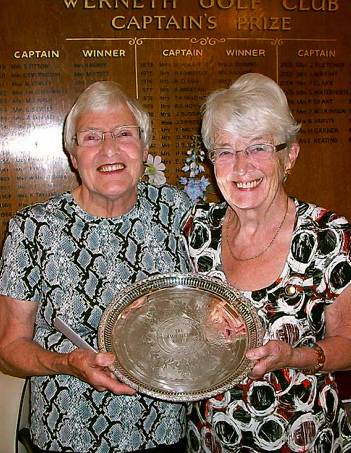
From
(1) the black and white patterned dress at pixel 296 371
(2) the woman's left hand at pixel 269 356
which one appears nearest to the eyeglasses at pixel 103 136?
(1) the black and white patterned dress at pixel 296 371

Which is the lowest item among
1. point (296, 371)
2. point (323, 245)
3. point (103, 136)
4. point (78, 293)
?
point (296, 371)

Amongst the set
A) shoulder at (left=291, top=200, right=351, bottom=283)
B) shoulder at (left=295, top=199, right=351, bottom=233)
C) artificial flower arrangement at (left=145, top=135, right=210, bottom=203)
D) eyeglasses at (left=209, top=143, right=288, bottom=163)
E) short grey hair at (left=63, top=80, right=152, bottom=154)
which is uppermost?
short grey hair at (left=63, top=80, right=152, bottom=154)

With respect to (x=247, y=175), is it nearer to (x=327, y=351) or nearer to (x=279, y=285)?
(x=279, y=285)

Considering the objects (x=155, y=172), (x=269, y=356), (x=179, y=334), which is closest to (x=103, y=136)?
(x=179, y=334)

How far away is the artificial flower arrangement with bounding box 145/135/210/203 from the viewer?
7.55ft

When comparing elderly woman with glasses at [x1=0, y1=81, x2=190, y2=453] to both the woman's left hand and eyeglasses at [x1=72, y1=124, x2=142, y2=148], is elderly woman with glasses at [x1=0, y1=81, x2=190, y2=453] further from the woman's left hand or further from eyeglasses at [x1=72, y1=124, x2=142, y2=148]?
the woman's left hand

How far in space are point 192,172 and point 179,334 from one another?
119 cm

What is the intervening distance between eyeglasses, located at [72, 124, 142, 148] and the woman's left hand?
0.73 meters

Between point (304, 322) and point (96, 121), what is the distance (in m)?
0.80

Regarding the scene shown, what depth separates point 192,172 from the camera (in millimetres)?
2527

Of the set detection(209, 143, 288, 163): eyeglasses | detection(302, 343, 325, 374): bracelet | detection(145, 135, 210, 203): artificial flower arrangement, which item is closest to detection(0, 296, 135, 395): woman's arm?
detection(302, 343, 325, 374): bracelet

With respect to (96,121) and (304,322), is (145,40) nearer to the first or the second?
(96,121)

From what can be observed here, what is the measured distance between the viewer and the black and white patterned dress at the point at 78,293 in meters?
1.57

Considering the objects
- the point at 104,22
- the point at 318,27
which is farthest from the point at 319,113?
the point at 104,22
